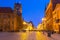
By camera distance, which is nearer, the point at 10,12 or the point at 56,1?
the point at 56,1

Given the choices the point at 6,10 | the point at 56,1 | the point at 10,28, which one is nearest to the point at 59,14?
the point at 56,1

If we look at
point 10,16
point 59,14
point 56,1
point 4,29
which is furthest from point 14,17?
point 59,14

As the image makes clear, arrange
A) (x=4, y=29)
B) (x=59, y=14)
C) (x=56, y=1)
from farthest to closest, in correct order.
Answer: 1. (x=4, y=29)
2. (x=56, y=1)
3. (x=59, y=14)

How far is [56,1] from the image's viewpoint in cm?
11438

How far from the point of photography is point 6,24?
148500 millimetres

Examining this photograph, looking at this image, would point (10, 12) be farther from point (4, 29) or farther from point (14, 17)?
point (4, 29)

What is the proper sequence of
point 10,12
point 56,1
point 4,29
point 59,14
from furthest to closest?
point 10,12, point 4,29, point 56,1, point 59,14

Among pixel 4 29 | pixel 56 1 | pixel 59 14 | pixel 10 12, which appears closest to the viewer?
pixel 59 14

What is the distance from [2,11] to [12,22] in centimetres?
1493

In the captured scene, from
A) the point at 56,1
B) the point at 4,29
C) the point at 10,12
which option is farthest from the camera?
the point at 10,12

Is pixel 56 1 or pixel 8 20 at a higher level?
pixel 56 1

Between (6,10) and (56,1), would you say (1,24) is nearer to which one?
(6,10)

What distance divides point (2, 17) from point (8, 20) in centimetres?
580

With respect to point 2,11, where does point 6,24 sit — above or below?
below
